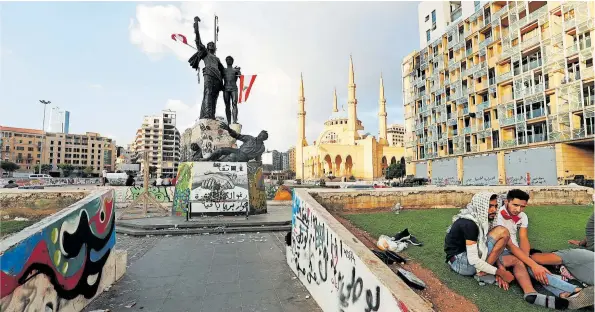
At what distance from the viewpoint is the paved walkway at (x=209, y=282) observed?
13.7 ft

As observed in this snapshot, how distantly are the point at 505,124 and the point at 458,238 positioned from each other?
3181 centimetres

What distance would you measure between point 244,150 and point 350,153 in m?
59.0

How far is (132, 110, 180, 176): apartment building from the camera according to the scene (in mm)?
97000

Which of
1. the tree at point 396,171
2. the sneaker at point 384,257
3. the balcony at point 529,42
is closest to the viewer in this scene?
the sneaker at point 384,257

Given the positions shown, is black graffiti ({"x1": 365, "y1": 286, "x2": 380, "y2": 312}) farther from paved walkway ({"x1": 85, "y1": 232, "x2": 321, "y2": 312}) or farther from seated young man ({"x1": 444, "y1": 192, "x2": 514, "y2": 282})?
paved walkway ({"x1": 85, "y1": 232, "x2": 321, "y2": 312})

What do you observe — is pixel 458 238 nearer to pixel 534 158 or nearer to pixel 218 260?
pixel 218 260

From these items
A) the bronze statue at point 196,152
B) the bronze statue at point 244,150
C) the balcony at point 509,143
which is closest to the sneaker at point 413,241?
the bronze statue at point 244,150

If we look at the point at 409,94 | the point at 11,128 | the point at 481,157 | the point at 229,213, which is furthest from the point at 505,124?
the point at 11,128

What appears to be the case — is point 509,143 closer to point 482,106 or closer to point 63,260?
point 482,106

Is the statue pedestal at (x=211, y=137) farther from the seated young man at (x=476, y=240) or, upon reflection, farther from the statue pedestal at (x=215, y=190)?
the seated young man at (x=476, y=240)

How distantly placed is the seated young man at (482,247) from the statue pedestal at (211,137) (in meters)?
11.9

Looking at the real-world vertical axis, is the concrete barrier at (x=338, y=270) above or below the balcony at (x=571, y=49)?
below

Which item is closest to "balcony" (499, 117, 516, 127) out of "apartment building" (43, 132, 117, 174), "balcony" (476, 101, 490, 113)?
"balcony" (476, 101, 490, 113)

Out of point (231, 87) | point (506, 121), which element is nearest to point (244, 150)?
point (231, 87)
